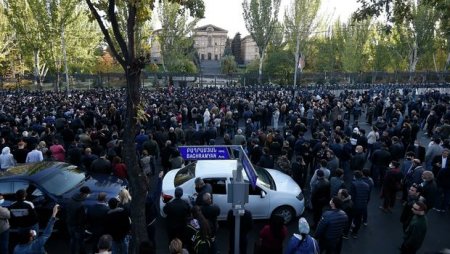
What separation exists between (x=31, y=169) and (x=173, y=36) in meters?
44.0

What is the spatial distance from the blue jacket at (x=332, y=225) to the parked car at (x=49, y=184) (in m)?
4.62

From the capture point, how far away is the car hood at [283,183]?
919 cm

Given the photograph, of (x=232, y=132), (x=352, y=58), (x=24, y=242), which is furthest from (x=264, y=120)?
(x=352, y=58)

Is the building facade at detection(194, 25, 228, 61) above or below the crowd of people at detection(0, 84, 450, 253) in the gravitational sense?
above

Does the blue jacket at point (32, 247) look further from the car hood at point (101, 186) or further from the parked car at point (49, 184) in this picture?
the car hood at point (101, 186)

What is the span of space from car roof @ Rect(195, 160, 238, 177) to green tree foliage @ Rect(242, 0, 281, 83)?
4127 centimetres

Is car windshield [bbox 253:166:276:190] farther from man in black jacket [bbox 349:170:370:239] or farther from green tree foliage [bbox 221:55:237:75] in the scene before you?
green tree foliage [bbox 221:55:237:75]

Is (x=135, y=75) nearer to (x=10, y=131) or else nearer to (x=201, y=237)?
(x=201, y=237)

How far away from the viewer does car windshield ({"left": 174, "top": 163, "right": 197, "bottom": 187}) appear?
29.8 feet

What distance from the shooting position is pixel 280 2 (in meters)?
48.6

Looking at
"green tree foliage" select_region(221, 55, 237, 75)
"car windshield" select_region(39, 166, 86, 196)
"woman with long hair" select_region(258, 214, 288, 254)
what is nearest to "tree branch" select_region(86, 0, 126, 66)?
"woman with long hair" select_region(258, 214, 288, 254)

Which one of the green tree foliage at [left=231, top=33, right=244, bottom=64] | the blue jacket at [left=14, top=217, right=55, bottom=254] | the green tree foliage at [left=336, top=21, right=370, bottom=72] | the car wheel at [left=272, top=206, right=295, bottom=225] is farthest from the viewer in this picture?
the green tree foliage at [left=231, top=33, right=244, bottom=64]

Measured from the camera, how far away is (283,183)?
951cm

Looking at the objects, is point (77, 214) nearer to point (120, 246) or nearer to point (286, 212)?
point (120, 246)
